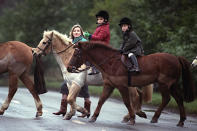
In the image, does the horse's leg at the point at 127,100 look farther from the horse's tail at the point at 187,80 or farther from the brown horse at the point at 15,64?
the brown horse at the point at 15,64

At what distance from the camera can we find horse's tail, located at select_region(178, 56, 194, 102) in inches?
519

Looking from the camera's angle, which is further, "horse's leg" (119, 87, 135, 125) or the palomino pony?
the palomino pony

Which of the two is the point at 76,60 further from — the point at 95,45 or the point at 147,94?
the point at 147,94

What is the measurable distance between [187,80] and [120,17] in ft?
53.4

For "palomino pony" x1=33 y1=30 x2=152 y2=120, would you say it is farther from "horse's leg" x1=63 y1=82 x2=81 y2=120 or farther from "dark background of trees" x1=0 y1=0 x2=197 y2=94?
"dark background of trees" x1=0 y1=0 x2=197 y2=94

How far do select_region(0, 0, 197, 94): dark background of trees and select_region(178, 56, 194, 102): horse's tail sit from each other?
628 cm

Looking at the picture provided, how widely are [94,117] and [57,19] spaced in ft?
80.7

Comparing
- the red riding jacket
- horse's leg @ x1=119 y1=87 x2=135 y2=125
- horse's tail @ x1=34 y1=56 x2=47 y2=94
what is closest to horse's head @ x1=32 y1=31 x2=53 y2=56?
horse's tail @ x1=34 y1=56 x2=47 y2=94

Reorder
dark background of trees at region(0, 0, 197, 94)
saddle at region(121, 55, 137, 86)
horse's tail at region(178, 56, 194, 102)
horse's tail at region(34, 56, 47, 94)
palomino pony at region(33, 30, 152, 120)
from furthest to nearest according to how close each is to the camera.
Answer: dark background of trees at region(0, 0, 197, 94), horse's tail at region(34, 56, 47, 94), palomino pony at region(33, 30, 152, 120), horse's tail at region(178, 56, 194, 102), saddle at region(121, 55, 137, 86)

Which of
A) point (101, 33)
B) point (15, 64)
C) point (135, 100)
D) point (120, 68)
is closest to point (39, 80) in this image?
point (15, 64)

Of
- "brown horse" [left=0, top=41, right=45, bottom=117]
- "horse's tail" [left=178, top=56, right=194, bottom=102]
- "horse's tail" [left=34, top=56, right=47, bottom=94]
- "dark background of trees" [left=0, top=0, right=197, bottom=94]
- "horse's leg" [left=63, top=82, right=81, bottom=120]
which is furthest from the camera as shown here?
"dark background of trees" [left=0, top=0, right=197, bottom=94]

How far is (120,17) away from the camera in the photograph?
95.9 ft

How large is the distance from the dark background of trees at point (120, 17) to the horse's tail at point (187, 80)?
628cm

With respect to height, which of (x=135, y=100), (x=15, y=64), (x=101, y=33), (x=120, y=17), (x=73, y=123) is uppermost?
(x=101, y=33)
